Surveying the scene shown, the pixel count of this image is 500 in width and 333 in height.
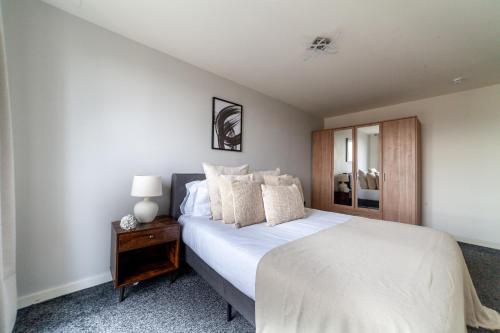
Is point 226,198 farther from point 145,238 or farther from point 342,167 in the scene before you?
point 342,167

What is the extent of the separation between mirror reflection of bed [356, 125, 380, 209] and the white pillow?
2.90 metres

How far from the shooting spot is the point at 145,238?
66.8 inches

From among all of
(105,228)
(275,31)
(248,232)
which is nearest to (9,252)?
(105,228)

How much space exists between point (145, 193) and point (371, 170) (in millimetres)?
3567

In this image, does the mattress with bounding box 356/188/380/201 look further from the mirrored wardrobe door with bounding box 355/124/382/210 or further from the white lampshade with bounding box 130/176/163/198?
the white lampshade with bounding box 130/176/163/198

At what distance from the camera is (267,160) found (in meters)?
3.43

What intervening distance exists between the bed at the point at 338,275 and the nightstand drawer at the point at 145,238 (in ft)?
0.59

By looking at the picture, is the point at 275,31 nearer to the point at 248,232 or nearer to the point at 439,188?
the point at 248,232

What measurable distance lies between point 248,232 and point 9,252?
1563mm

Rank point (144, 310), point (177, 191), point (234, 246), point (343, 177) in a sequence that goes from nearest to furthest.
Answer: point (234, 246) → point (144, 310) → point (177, 191) → point (343, 177)

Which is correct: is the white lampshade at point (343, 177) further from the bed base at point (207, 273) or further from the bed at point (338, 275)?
the bed base at point (207, 273)

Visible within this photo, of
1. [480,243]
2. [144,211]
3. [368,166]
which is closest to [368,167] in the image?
[368,166]

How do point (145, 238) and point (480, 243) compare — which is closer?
point (145, 238)

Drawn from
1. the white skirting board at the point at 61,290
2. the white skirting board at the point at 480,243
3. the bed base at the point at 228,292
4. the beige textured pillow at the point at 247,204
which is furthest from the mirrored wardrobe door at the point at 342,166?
the white skirting board at the point at 61,290
